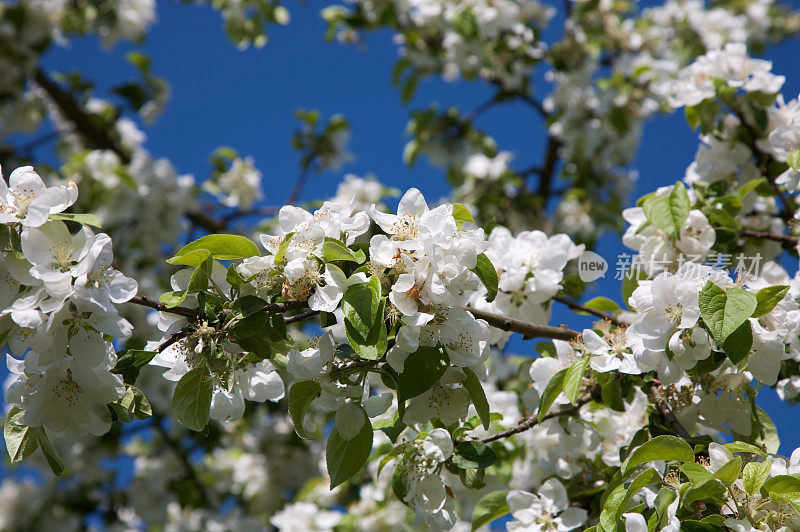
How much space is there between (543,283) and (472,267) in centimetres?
58

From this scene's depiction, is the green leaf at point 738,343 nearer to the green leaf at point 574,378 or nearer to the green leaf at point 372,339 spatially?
the green leaf at point 574,378

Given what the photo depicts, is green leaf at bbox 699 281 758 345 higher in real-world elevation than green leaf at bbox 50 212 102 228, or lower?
higher

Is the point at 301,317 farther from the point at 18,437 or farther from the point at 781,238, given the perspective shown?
the point at 781,238

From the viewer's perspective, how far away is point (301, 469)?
516cm

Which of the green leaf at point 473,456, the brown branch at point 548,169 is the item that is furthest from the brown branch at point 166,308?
the brown branch at point 548,169

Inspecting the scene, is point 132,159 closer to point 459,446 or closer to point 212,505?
point 212,505

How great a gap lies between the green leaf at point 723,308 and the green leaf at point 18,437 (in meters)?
1.50

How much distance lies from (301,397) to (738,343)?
947 millimetres

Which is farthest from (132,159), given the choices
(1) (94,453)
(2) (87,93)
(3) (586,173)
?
(3) (586,173)

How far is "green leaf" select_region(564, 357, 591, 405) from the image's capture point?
165cm

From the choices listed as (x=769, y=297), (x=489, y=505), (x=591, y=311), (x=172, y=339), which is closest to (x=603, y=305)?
(x=591, y=311)

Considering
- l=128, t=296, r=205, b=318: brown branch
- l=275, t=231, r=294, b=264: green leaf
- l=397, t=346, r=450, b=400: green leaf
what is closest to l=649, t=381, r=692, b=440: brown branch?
l=397, t=346, r=450, b=400: green leaf

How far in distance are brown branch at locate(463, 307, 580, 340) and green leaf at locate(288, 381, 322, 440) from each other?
0.40 metres

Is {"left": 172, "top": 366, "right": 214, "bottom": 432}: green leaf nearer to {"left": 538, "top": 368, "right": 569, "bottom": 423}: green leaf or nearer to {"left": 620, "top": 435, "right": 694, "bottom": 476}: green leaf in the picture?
{"left": 538, "top": 368, "right": 569, "bottom": 423}: green leaf
